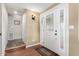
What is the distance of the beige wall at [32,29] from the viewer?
15.5 ft

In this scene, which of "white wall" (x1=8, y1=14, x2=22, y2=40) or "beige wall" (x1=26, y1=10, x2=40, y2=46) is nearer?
"beige wall" (x1=26, y1=10, x2=40, y2=46)

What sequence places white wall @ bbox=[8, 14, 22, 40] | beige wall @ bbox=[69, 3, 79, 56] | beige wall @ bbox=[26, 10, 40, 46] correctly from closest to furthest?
1. beige wall @ bbox=[69, 3, 79, 56]
2. beige wall @ bbox=[26, 10, 40, 46]
3. white wall @ bbox=[8, 14, 22, 40]

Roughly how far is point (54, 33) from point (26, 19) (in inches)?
78.0

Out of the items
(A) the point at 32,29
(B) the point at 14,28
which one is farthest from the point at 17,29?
(A) the point at 32,29

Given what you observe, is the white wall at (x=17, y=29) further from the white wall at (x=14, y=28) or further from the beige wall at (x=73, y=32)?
the beige wall at (x=73, y=32)

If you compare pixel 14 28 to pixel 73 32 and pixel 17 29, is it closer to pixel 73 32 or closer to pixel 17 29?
pixel 17 29

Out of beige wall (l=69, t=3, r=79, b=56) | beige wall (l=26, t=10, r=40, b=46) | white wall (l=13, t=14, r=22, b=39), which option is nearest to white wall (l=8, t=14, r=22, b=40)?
white wall (l=13, t=14, r=22, b=39)

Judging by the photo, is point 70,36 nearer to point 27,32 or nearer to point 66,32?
point 66,32

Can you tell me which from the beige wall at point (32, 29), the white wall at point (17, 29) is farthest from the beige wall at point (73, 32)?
the white wall at point (17, 29)

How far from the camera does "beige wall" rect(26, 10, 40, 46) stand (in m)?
4.71

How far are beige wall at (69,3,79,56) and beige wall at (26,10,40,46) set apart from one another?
8.83ft

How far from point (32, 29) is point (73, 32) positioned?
9.43 ft

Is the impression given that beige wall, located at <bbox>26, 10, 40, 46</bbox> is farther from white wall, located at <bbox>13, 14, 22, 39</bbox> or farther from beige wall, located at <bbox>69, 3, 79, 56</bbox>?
beige wall, located at <bbox>69, 3, 79, 56</bbox>

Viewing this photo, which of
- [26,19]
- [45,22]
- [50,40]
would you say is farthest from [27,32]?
[50,40]
